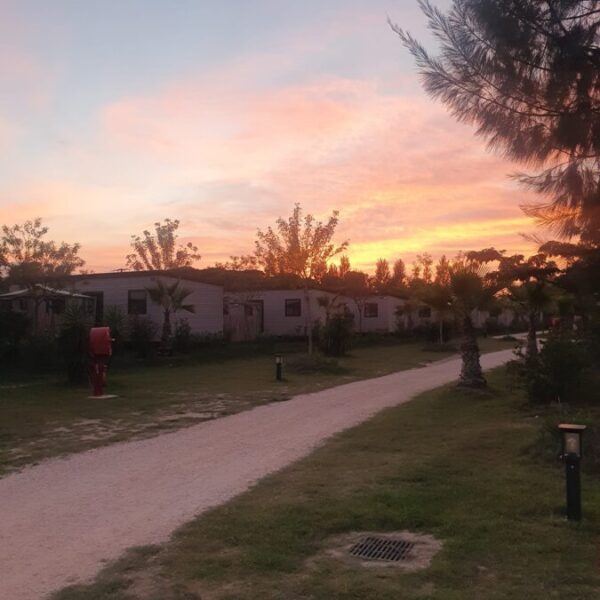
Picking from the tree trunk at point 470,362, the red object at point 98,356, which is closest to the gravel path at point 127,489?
the tree trunk at point 470,362

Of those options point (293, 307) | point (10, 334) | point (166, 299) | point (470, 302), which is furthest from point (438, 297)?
point (293, 307)

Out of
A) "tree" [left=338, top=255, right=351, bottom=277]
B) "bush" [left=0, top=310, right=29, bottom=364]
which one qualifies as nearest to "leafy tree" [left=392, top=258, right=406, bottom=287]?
"tree" [left=338, top=255, right=351, bottom=277]

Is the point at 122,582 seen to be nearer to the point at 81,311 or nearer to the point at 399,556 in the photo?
the point at 399,556

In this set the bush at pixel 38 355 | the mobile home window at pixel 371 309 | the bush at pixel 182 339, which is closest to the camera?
the bush at pixel 38 355

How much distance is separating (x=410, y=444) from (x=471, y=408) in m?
4.14

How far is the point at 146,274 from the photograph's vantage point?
26531 millimetres

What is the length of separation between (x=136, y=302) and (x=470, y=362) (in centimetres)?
1526

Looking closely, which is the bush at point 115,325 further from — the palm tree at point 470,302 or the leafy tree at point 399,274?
the leafy tree at point 399,274

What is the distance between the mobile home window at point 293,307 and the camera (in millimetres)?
36594

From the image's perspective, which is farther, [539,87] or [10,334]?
[10,334]

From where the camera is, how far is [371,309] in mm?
43062

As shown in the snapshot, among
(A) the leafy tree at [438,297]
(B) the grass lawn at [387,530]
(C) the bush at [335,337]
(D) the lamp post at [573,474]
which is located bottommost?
(B) the grass lawn at [387,530]

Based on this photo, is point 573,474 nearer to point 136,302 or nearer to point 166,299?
point 166,299

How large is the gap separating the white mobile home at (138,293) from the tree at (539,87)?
20473mm
